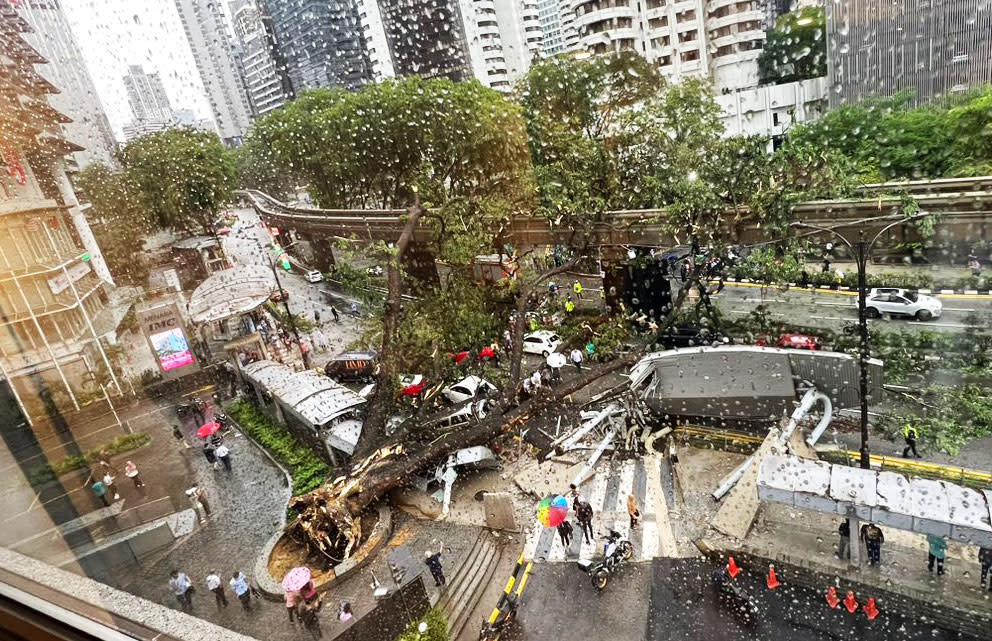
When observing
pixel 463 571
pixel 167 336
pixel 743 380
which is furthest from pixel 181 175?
pixel 743 380

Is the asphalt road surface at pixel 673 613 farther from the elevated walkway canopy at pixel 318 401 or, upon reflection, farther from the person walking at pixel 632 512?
the elevated walkway canopy at pixel 318 401

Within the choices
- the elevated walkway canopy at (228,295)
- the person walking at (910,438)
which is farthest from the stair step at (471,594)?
the elevated walkway canopy at (228,295)

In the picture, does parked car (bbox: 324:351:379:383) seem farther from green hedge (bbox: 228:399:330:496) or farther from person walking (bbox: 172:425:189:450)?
person walking (bbox: 172:425:189:450)

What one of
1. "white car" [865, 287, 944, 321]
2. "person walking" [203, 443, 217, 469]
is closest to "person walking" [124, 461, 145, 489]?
"person walking" [203, 443, 217, 469]

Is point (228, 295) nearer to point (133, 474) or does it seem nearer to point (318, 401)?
point (318, 401)

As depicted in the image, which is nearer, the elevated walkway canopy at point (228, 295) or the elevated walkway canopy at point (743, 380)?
the elevated walkway canopy at point (743, 380)

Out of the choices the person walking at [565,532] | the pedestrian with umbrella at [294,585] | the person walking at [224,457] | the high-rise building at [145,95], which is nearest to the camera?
the pedestrian with umbrella at [294,585]

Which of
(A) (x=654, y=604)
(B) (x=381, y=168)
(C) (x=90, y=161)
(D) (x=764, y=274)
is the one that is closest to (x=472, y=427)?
(A) (x=654, y=604)
